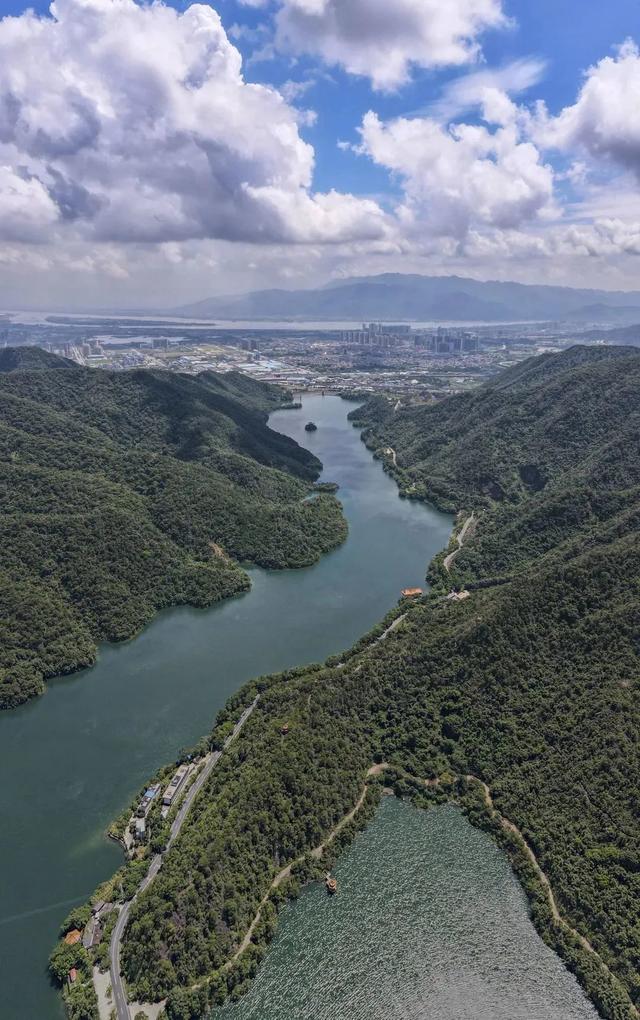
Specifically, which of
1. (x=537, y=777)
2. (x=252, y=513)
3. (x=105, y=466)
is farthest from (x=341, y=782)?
(x=105, y=466)

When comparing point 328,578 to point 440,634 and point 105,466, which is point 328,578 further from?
point 105,466

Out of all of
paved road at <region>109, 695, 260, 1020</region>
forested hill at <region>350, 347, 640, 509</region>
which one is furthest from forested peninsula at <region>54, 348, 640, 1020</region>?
forested hill at <region>350, 347, 640, 509</region>

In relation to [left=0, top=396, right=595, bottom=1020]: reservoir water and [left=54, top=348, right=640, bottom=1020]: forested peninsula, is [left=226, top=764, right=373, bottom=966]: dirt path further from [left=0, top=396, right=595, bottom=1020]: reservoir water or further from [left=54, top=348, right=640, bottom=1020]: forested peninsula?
[left=0, top=396, right=595, bottom=1020]: reservoir water

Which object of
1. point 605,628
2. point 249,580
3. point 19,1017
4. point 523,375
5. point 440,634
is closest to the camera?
point 19,1017

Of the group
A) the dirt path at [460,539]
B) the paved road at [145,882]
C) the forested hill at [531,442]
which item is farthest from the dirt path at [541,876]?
the forested hill at [531,442]

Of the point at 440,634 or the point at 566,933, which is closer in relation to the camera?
the point at 566,933

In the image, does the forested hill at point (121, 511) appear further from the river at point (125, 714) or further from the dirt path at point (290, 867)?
the dirt path at point (290, 867)

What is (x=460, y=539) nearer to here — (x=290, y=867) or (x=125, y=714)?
(x=125, y=714)
